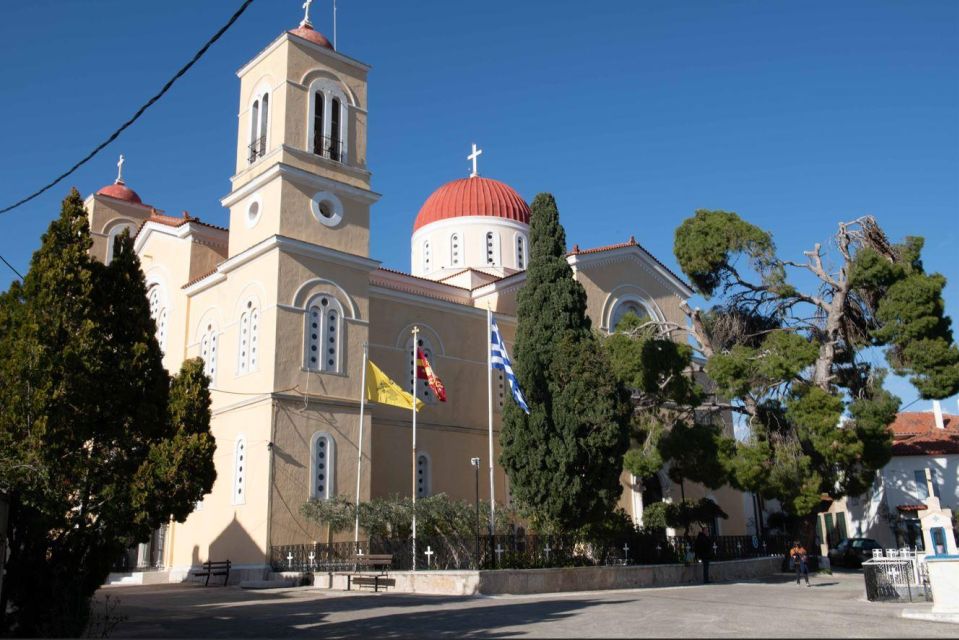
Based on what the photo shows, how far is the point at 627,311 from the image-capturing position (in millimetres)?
31719

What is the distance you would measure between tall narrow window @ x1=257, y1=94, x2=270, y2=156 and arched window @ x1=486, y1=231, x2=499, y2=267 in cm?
1133

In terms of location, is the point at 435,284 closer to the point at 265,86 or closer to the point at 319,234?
the point at 319,234

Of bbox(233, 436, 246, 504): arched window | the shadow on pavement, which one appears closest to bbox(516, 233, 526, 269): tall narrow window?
bbox(233, 436, 246, 504): arched window

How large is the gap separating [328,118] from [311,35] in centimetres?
269

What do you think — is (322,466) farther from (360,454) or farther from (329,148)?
(329,148)

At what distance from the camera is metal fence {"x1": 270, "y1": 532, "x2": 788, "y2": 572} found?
18.0 m

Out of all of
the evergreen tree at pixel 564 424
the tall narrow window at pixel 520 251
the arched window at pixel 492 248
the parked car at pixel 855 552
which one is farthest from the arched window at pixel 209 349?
the parked car at pixel 855 552

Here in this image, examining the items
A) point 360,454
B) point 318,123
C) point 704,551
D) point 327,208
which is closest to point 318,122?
point 318,123

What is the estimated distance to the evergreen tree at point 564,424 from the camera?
19641 millimetres

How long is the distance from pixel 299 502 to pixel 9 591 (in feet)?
38.0

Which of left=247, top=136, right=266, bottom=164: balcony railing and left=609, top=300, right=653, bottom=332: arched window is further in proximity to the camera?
left=609, top=300, right=653, bottom=332: arched window

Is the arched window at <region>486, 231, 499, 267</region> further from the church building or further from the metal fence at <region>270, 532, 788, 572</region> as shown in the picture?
the metal fence at <region>270, 532, 788, 572</region>

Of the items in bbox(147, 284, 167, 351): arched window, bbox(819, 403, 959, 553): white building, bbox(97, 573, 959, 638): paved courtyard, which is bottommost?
bbox(97, 573, 959, 638): paved courtyard

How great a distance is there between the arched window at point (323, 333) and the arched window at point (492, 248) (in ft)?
36.1
